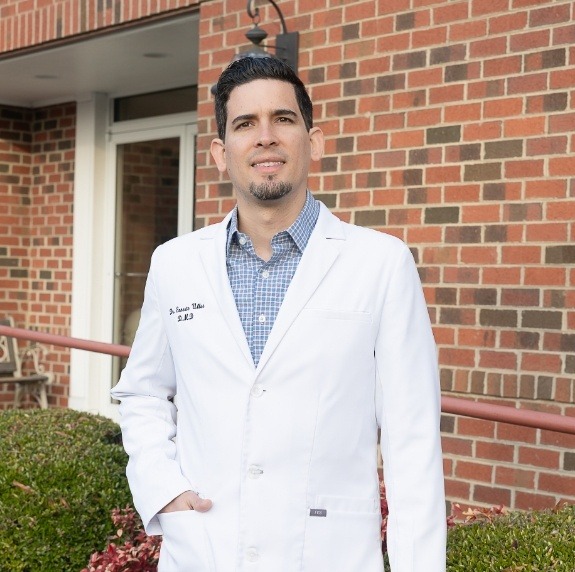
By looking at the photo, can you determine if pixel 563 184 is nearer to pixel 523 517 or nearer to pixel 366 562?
pixel 523 517

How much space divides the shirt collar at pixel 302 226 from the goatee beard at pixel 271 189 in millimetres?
77

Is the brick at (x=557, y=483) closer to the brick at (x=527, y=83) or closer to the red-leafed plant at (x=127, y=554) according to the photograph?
the red-leafed plant at (x=127, y=554)

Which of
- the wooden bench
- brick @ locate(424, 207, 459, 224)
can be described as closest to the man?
brick @ locate(424, 207, 459, 224)

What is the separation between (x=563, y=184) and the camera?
443 cm

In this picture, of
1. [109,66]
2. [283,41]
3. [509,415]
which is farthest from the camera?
[109,66]

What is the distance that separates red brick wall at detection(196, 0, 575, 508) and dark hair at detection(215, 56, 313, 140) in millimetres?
2287

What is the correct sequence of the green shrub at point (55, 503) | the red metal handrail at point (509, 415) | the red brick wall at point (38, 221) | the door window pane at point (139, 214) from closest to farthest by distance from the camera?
Result: the red metal handrail at point (509, 415) → the green shrub at point (55, 503) → the door window pane at point (139, 214) → the red brick wall at point (38, 221)

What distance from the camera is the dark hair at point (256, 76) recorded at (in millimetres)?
2369

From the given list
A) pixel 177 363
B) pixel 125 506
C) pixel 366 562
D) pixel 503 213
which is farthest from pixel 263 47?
pixel 366 562

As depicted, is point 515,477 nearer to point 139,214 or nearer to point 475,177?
point 475,177

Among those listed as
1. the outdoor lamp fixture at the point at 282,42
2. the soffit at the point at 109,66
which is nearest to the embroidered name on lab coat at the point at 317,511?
the outdoor lamp fixture at the point at 282,42

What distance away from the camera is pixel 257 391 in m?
2.21

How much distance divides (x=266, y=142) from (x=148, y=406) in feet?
2.26

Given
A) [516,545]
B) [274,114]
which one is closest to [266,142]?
[274,114]
